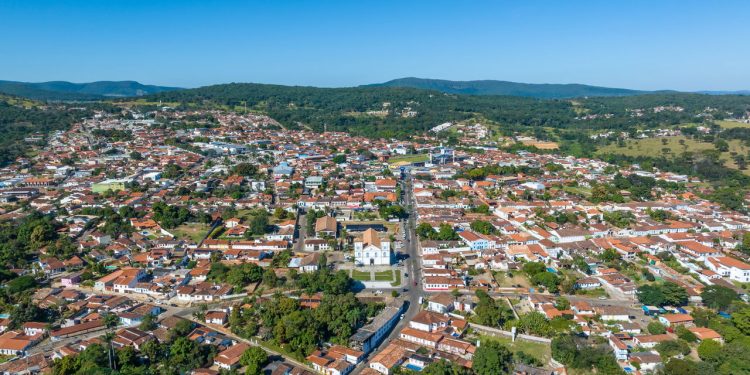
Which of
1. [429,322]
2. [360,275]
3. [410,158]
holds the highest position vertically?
[410,158]

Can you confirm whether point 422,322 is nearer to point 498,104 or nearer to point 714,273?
point 714,273

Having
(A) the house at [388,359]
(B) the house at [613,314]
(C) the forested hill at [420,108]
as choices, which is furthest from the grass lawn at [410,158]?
(A) the house at [388,359]

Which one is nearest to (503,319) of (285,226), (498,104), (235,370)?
(235,370)

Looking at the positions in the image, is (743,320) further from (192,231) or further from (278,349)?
(192,231)

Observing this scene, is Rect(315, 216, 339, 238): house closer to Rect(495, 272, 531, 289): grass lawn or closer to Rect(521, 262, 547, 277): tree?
Rect(495, 272, 531, 289): grass lawn

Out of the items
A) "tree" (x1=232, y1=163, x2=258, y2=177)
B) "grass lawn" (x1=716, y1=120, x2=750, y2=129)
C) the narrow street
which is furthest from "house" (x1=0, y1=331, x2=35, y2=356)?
"grass lawn" (x1=716, y1=120, x2=750, y2=129)

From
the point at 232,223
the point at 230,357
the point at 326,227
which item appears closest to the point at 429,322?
the point at 230,357
